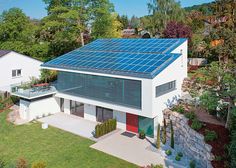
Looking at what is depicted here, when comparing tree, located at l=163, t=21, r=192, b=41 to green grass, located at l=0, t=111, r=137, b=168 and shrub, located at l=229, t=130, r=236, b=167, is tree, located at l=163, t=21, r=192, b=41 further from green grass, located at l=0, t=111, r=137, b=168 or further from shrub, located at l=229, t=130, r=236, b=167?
shrub, located at l=229, t=130, r=236, b=167

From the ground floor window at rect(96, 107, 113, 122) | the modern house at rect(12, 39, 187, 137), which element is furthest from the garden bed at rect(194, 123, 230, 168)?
the ground floor window at rect(96, 107, 113, 122)

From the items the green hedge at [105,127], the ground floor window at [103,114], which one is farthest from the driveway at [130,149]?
the ground floor window at [103,114]

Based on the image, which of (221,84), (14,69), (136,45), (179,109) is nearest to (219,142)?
(221,84)

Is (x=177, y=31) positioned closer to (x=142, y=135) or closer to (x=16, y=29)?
(x=142, y=135)

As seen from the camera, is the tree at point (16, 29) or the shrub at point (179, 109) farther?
the tree at point (16, 29)

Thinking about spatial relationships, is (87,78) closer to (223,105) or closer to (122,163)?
(122,163)

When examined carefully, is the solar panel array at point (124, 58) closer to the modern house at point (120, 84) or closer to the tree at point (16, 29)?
the modern house at point (120, 84)

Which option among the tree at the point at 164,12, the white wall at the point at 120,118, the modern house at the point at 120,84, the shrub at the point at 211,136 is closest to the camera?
the shrub at the point at 211,136
